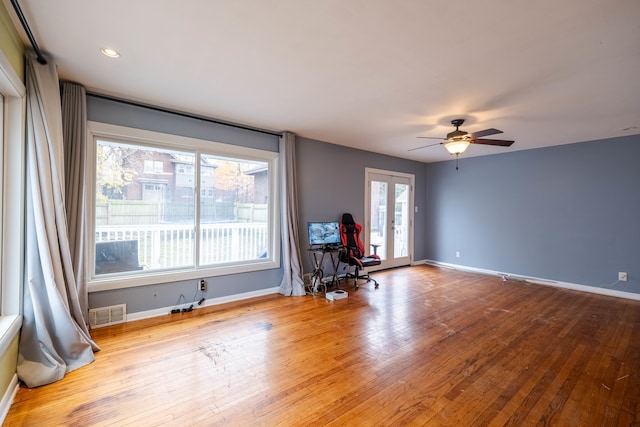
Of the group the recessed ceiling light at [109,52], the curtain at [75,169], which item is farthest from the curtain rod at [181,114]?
the recessed ceiling light at [109,52]

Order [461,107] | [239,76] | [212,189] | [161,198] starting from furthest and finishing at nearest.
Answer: [212,189] < [161,198] < [461,107] < [239,76]

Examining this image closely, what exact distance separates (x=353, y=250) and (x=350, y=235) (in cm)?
31

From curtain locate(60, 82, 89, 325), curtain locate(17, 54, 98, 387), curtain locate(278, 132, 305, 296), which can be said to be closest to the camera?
curtain locate(17, 54, 98, 387)

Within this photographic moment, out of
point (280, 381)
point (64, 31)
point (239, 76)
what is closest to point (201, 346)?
point (280, 381)

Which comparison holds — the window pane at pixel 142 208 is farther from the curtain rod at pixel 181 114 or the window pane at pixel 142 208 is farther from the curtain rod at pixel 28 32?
the curtain rod at pixel 28 32

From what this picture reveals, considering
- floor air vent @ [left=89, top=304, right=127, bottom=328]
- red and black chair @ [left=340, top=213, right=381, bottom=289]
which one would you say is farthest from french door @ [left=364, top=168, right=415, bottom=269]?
floor air vent @ [left=89, top=304, right=127, bottom=328]

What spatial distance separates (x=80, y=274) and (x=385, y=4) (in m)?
3.53

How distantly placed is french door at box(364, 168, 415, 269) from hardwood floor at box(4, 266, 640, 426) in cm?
226

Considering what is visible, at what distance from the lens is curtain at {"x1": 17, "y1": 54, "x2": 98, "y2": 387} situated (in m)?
2.13

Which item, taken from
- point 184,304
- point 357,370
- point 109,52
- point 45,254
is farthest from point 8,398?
point 109,52

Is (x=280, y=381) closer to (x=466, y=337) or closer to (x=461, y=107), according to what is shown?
(x=466, y=337)

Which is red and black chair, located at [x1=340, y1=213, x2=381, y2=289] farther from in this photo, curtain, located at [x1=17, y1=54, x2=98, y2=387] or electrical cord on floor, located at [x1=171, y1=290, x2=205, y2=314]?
curtain, located at [x1=17, y1=54, x2=98, y2=387]

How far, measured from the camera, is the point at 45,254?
2191mm

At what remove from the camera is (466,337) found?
9.56ft
